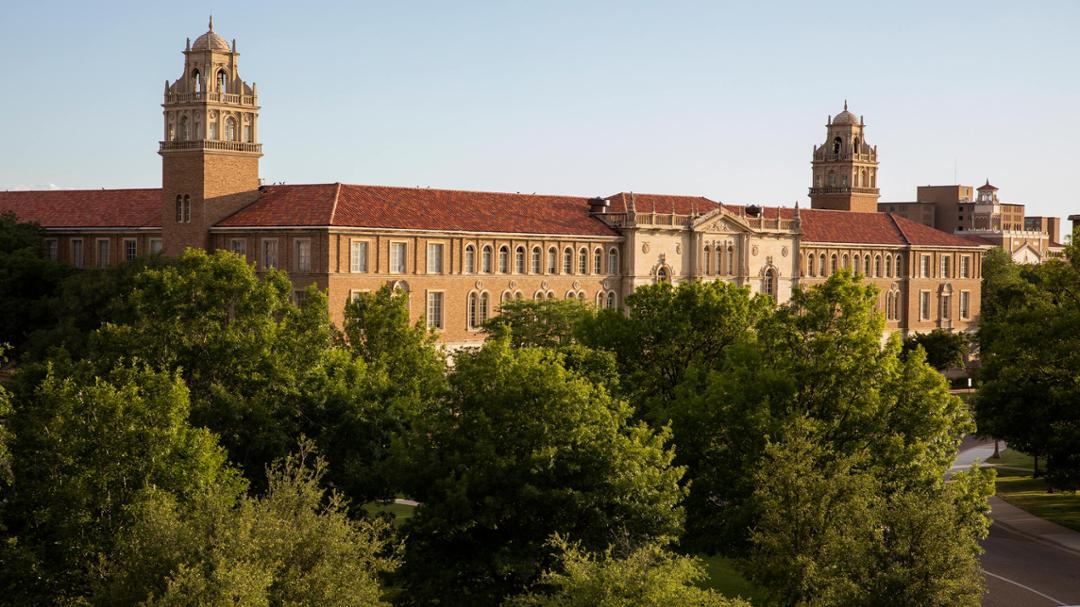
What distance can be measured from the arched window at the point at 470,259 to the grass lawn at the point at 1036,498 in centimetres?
3926

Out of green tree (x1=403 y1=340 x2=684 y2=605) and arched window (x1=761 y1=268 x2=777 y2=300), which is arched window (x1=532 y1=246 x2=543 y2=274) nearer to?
arched window (x1=761 y1=268 x2=777 y2=300)

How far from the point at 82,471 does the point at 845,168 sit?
115572 mm

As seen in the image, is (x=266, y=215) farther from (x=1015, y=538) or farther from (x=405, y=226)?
(x=1015, y=538)

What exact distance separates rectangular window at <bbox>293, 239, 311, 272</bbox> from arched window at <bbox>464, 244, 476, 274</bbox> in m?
12.5

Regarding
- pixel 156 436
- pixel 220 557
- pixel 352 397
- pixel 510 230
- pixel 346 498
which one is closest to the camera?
pixel 220 557

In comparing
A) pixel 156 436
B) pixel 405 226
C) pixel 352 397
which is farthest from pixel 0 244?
pixel 156 436

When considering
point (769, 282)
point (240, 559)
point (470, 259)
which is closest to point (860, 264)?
point (769, 282)

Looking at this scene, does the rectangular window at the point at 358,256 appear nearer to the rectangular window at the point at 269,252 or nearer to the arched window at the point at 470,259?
the rectangular window at the point at 269,252

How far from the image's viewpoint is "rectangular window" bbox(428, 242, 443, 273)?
10081 centimetres

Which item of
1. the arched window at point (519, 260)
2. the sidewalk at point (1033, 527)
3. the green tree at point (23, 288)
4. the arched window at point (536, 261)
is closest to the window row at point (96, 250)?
the green tree at point (23, 288)

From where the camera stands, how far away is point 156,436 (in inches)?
1656

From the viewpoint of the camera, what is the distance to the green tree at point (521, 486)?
145ft

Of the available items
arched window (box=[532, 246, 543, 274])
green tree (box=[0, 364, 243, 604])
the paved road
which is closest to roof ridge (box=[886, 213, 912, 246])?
arched window (box=[532, 246, 543, 274])

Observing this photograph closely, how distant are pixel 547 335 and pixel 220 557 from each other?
171 ft
